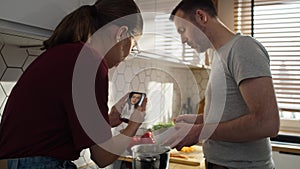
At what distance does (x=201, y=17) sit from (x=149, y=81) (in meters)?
0.89

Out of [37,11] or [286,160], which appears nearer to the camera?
[37,11]

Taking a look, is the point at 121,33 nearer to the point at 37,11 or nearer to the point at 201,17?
the point at 37,11

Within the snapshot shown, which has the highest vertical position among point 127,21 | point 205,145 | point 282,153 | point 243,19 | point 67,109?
point 243,19

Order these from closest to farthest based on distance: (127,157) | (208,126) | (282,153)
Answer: (208,126) < (127,157) < (282,153)

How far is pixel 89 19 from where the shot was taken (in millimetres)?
714

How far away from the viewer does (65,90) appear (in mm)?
613

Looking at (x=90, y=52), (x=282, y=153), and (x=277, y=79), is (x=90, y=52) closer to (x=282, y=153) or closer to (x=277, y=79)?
(x=282, y=153)

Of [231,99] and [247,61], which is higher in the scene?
[247,61]

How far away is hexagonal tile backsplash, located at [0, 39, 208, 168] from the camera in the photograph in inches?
38.1

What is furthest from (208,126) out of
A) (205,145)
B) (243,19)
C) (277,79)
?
(243,19)

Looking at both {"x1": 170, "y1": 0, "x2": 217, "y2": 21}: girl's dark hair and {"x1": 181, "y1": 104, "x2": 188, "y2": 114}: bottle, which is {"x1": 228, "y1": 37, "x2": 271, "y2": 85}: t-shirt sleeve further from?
{"x1": 181, "y1": 104, "x2": 188, "y2": 114}: bottle

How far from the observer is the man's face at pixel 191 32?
110 centimetres

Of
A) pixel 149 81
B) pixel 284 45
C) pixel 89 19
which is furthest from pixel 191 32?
pixel 284 45

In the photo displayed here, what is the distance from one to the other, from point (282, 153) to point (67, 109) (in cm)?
161
